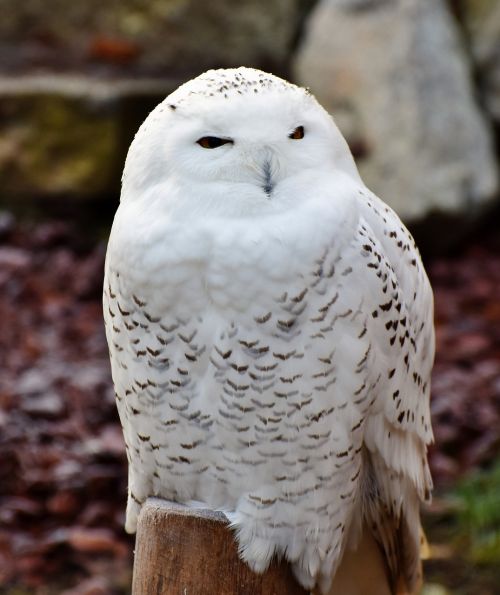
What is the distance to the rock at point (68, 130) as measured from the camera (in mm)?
5973

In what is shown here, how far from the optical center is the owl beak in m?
2.11

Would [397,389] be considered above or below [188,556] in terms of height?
above

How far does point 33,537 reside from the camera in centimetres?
380

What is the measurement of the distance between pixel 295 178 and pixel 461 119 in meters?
3.92

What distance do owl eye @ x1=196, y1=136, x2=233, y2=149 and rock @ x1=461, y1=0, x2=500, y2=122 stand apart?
4376 millimetres

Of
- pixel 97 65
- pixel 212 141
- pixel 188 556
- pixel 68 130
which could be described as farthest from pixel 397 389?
pixel 97 65

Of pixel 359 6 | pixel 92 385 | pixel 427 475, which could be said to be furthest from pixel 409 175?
pixel 427 475

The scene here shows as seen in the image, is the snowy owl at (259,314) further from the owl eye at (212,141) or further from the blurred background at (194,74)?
the blurred background at (194,74)

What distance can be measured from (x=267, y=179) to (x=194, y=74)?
4.31 metres

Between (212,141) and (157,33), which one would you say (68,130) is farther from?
(212,141)

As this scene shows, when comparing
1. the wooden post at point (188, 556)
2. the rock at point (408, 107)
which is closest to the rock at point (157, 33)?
the rock at point (408, 107)

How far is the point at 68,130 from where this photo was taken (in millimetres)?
6055

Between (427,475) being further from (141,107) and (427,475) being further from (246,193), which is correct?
(141,107)

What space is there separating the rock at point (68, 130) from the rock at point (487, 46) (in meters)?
1.75
